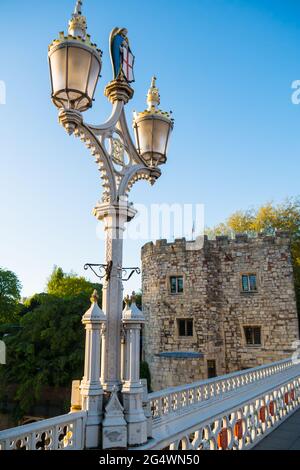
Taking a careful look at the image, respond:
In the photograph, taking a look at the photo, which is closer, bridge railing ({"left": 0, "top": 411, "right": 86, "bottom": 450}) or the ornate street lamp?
bridge railing ({"left": 0, "top": 411, "right": 86, "bottom": 450})

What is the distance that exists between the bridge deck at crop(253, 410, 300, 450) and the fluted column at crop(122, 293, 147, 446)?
8.42 feet

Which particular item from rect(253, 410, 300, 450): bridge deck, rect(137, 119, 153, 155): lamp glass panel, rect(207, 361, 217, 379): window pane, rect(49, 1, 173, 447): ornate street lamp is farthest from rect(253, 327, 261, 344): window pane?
rect(137, 119, 153, 155): lamp glass panel

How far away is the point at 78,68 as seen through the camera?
3.43 m

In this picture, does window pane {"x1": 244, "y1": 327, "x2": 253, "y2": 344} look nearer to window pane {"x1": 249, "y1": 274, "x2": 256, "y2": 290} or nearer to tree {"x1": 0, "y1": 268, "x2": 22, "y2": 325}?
window pane {"x1": 249, "y1": 274, "x2": 256, "y2": 290}

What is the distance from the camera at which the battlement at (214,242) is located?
20.6 m

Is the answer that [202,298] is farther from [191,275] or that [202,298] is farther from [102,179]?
[102,179]

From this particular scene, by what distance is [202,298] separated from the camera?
67.2 ft

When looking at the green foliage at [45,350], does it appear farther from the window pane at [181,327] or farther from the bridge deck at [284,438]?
the bridge deck at [284,438]

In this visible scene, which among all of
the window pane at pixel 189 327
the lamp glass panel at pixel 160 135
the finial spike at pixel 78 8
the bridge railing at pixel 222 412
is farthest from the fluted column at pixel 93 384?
the window pane at pixel 189 327

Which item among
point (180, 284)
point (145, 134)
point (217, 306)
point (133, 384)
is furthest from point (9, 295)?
point (133, 384)

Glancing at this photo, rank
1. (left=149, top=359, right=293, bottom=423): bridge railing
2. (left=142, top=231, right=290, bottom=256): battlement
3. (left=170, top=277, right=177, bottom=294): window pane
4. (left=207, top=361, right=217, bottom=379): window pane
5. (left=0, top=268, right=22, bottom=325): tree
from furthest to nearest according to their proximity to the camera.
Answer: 1. (left=0, top=268, right=22, bottom=325): tree
2. (left=170, top=277, right=177, bottom=294): window pane
3. (left=142, top=231, right=290, bottom=256): battlement
4. (left=207, top=361, right=217, bottom=379): window pane
5. (left=149, top=359, right=293, bottom=423): bridge railing

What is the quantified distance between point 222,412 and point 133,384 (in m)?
1.53

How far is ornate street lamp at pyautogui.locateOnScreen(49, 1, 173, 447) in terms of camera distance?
3430mm
